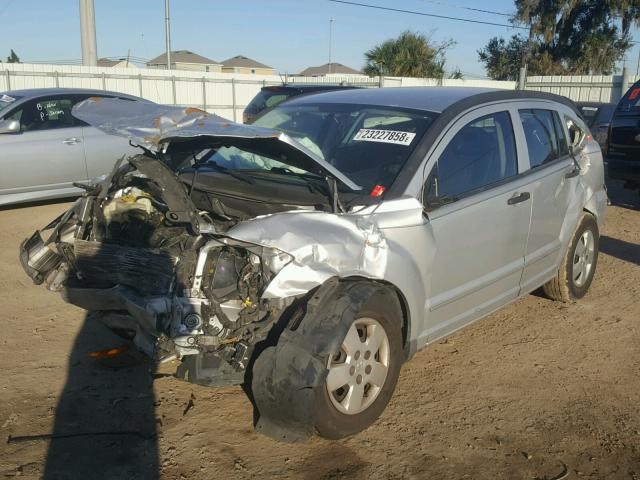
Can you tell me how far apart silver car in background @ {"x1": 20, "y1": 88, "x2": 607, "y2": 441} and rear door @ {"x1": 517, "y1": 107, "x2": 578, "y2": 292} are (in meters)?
0.02

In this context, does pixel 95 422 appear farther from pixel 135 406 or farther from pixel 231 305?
pixel 231 305

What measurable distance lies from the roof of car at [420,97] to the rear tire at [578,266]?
1214 mm

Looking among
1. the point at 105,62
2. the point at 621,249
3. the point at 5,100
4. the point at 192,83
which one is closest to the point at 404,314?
the point at 621,249

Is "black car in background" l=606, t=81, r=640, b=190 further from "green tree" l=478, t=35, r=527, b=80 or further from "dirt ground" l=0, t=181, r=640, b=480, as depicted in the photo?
"green tree" l=478, t=35, r=527, b=80

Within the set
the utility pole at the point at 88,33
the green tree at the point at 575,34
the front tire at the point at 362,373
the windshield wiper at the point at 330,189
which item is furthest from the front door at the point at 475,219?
the green tree at the point at 575,34

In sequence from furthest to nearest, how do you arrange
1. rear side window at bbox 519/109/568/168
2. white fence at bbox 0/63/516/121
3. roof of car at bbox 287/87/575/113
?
white fence at bbox 0/63/516/121, rear side window at bbox 519/109/568/168, roof of car at bbox 287/87/575/113

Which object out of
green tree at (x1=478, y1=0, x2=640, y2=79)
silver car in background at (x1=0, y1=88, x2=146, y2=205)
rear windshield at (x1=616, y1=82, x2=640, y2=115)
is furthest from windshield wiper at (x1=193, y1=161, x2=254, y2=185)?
green tree at (x1=478, y1=0, x2=640, y2=79)

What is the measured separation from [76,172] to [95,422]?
19.1 feet

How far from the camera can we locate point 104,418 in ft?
11.8

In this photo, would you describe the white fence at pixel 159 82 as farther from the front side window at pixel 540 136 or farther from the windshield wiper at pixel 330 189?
the windshield wiper at pixel 330 189

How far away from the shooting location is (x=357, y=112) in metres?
4.41

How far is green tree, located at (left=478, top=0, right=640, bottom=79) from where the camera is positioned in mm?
37312

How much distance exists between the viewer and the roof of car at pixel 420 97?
429 centimetres

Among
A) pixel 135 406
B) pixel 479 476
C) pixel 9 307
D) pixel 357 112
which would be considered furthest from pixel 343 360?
pixel 9 307
